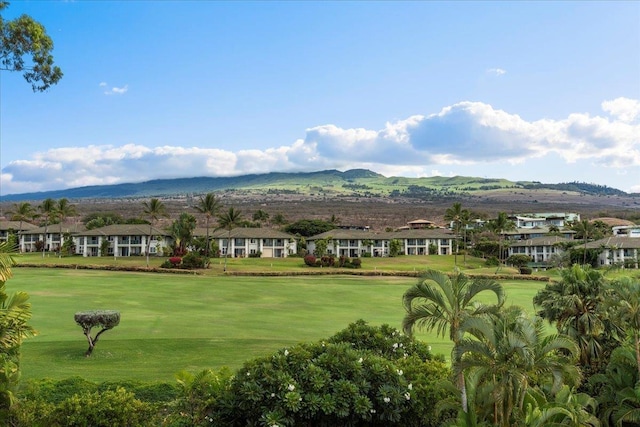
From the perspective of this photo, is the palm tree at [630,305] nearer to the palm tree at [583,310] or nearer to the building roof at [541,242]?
the palm tree at [583,310]

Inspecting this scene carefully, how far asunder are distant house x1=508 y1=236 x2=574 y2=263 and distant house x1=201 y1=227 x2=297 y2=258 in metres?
50.1

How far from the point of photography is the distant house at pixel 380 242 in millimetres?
115188

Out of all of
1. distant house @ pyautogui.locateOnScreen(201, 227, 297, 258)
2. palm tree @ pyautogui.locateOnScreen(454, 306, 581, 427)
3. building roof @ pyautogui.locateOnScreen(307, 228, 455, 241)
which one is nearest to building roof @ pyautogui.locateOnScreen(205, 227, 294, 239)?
distant house @ pyautogui.locateOnScreen(201, 227, 297, 258)

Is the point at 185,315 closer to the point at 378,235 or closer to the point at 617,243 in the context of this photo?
the point at 378,235

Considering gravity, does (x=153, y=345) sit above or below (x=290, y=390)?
below

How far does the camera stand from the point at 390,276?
7712 centimetres

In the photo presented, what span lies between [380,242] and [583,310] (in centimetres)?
9140

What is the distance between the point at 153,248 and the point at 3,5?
98.3 m

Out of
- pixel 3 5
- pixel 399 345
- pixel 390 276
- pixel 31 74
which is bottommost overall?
pixel 390 276

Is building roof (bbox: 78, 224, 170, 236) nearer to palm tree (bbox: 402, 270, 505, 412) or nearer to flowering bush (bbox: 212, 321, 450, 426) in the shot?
flowering bush (bbox: 212, 321, 450, 426)

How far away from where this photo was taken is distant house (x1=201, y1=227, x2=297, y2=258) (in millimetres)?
110312

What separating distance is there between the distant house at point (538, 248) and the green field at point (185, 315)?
1873 inches

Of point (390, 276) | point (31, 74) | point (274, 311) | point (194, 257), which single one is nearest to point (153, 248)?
point (194, 257)

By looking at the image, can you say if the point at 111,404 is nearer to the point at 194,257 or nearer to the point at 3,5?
the point at 3,5
